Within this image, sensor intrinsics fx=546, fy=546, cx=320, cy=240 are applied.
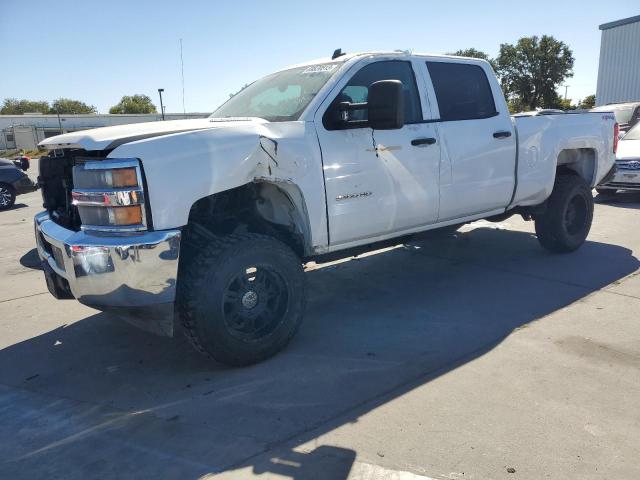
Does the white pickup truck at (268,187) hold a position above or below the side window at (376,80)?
below

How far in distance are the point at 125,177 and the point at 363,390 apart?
185cm

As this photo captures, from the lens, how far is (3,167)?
1224 centimetres

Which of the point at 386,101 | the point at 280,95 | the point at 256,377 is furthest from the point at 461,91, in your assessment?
the point at 256,377

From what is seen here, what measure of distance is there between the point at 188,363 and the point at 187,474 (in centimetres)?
130

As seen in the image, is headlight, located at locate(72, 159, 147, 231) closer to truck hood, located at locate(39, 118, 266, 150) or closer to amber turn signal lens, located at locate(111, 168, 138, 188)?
amber turn signal lens, located at locate(111, 168, 138, 188)

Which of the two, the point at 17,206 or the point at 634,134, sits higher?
the point at 634,134

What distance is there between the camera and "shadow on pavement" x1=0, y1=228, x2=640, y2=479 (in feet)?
8.79

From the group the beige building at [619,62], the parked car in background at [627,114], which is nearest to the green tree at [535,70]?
the beige building at [619,62]

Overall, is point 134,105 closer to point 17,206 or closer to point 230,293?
point 17,206

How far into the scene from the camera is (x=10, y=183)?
12031 millimetres

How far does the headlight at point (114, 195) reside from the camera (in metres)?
3.07

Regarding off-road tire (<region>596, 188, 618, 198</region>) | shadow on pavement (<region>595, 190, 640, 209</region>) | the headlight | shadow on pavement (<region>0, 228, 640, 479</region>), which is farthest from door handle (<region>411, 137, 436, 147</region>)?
off-road tire (<region>596, 188, 618, 198</region>)

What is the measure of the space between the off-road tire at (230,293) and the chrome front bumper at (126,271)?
0.50ft

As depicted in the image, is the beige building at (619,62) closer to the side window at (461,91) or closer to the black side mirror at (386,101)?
the side window at (461,91)
